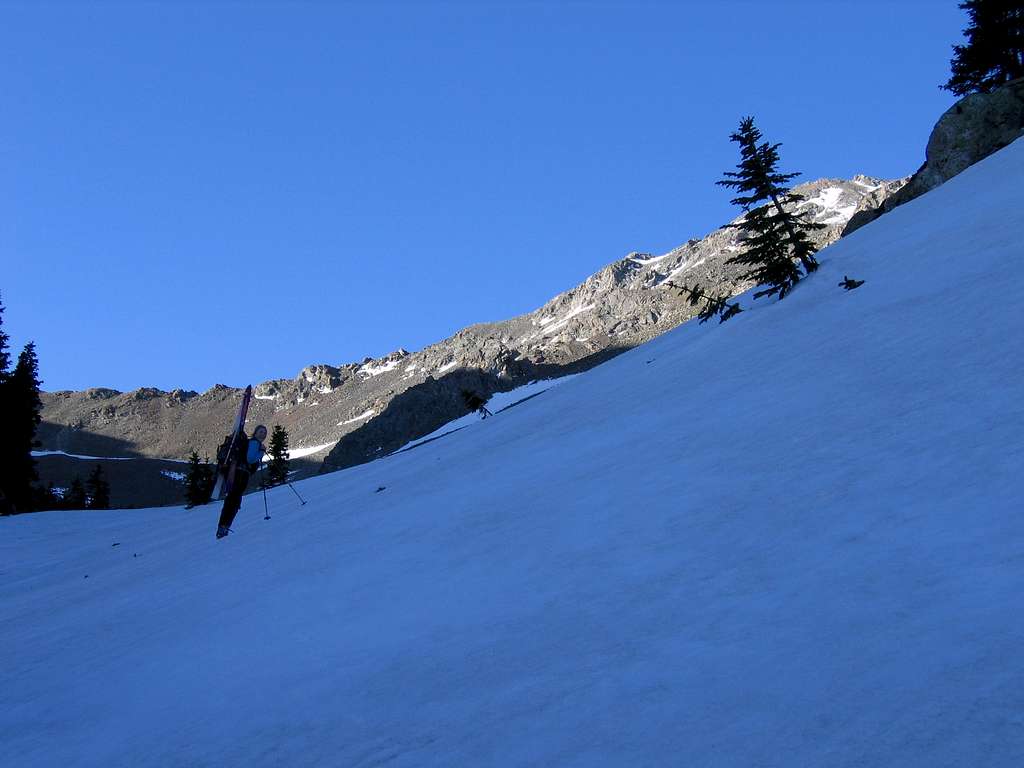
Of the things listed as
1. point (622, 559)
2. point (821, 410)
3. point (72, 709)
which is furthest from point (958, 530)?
point (72, 709)

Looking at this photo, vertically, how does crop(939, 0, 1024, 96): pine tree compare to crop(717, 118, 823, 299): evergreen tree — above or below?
above

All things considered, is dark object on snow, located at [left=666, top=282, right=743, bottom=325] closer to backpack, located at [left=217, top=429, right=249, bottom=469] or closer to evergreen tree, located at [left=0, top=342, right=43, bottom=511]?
backpack, located at [left=217, top=429, right=249, bottom=469]

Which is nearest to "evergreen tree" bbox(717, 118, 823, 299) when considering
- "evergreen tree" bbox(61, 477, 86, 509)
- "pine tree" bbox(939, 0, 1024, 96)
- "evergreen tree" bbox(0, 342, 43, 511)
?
"pine tree" bbox(939, 0, 1024, 96)

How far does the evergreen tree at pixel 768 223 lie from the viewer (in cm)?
2511

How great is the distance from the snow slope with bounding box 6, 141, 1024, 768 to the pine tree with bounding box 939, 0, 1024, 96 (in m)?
38.0

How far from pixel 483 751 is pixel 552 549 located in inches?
116

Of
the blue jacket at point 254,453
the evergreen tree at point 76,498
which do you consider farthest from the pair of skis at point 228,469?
the evergreen tree at point 76,498

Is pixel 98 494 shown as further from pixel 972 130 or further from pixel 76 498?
pixel 972 130

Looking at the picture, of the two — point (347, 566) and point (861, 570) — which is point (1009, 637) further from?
point (347, 566)

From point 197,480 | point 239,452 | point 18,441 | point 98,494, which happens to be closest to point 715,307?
point 239,452

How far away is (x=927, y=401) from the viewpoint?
22.1 feet

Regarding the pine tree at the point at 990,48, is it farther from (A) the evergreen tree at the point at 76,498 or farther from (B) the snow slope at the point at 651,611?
(A) the evergreen tree at the point at 76,498

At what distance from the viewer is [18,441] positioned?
46.4 metres

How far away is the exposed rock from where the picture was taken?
34.6 metres
